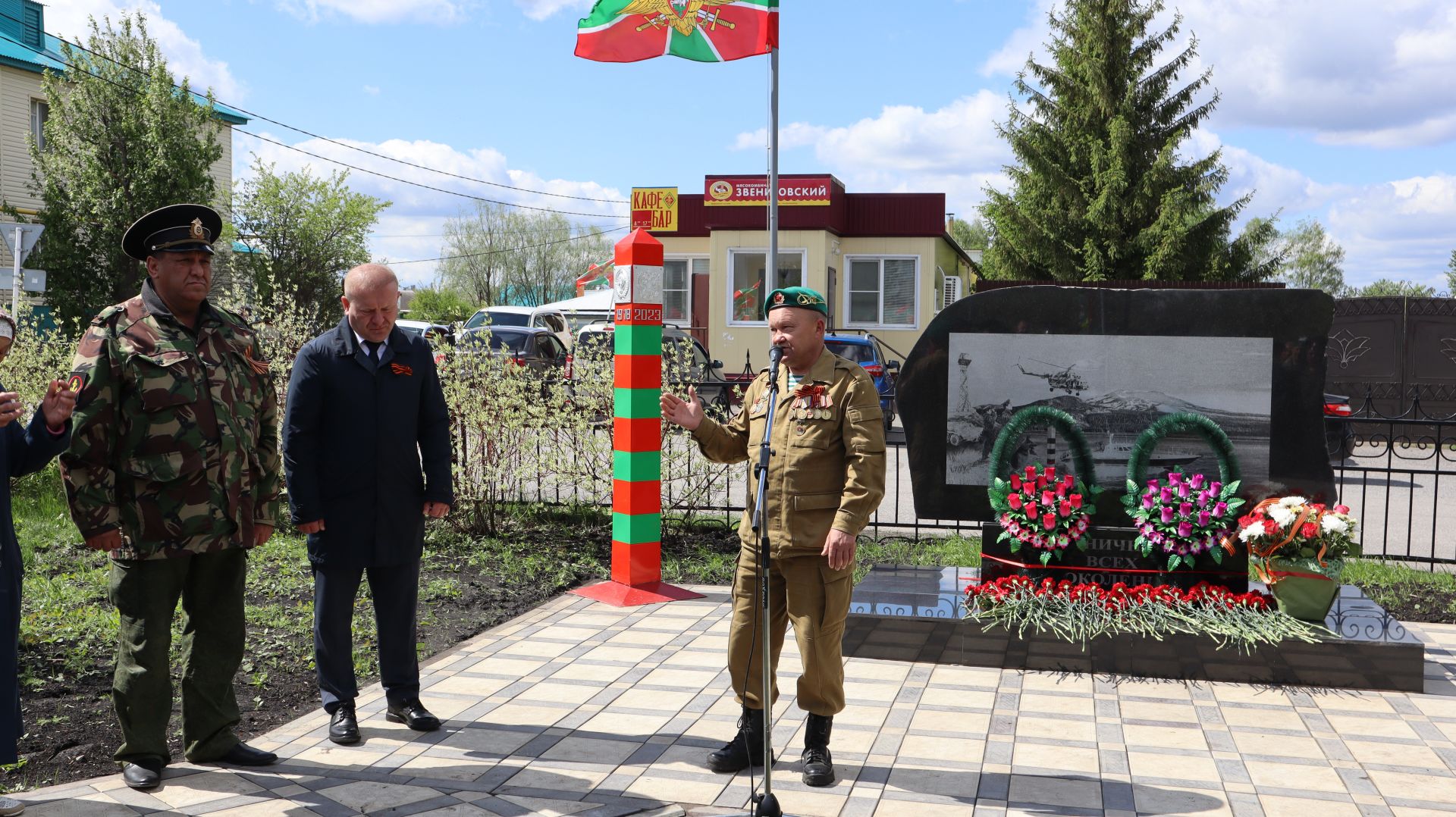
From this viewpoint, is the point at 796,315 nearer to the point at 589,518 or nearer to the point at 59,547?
the point at 589,518

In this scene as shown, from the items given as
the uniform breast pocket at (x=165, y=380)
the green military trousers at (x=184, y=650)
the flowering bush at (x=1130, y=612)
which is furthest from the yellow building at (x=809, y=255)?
the uniform breast pocket at (x=165, y=380)

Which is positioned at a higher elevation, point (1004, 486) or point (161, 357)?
point (161, 357)

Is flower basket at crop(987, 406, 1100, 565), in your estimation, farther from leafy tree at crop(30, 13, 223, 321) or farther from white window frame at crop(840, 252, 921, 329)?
leafy tree at crop(30, 13, 223, 321)

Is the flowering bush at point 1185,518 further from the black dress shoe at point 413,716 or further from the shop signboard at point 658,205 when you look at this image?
the shop signboard at point 658,205

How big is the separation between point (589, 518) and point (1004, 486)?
4366 mm

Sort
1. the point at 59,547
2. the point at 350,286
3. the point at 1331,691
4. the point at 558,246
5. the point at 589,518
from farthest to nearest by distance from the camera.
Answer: the point at 558,246 → the point at 589,518 → the point at 59,547 → the point at 1331,691 → the point at 350,286

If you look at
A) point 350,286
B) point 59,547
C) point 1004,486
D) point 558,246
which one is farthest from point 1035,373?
point 558,246

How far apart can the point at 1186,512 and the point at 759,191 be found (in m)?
23.4

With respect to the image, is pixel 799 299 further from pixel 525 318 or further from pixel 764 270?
pixel 764 270

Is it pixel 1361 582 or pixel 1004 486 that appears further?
pixel 1361 582

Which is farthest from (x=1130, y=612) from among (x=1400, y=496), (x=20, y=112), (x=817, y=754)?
(x=20, y=112)

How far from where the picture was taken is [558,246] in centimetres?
6241

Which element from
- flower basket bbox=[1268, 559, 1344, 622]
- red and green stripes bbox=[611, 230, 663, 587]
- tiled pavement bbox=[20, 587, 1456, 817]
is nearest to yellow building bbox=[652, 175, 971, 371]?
red and green stripes bbox=[611, 230, 663, 587]

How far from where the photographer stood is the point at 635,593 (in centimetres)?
744
